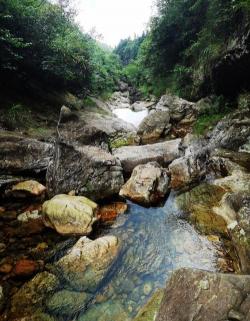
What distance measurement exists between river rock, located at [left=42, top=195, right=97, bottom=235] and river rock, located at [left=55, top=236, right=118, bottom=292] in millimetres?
448

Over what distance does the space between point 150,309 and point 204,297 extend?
106 cm

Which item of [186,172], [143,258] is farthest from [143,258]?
Result: [186,172]

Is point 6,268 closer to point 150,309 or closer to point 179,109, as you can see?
point 150,309

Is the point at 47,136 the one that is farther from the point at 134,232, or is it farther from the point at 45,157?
the point at 134,232

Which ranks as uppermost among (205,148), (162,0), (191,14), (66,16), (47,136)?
(162,0)

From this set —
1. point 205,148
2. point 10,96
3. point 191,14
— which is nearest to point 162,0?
point 191,14

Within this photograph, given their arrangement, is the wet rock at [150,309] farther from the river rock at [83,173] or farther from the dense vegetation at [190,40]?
the dense vegetation at [190,40]

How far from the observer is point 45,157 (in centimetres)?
788

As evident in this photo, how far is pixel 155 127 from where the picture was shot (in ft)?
38.7

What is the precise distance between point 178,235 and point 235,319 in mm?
2852

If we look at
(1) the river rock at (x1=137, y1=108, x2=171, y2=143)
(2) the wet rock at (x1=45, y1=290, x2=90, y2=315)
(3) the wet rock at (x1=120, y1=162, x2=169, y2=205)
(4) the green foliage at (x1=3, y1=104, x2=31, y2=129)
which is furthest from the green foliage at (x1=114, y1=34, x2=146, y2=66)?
(2) the wet rock at (x1=45, y1=290, x2=90, y2=315)

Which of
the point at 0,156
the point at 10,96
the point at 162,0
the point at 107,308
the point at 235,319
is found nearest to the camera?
the point at 235,319

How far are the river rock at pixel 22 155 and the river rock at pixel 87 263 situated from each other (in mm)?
3529

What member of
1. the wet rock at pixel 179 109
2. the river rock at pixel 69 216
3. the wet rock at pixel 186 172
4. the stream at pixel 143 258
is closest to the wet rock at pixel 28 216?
the river rock at pixel 69 216
